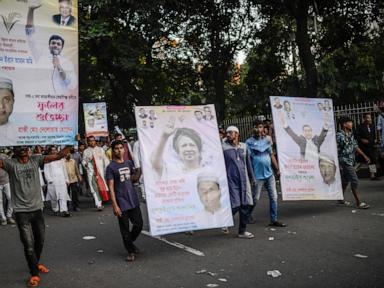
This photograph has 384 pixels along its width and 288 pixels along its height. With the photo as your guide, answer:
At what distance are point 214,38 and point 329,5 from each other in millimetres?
7148

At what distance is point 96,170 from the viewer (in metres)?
12.1

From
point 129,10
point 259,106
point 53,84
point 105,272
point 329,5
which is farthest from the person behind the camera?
point 259,106

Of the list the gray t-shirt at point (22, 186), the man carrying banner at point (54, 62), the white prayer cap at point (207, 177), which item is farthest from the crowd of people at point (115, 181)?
the man carrying banner at point (54, 62)

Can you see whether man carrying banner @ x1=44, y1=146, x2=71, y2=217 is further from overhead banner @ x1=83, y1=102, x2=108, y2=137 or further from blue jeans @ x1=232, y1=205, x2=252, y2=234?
blue jeans @ x1=232, y1=205, x2=252, y2=234

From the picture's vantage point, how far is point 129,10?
16.9 meters

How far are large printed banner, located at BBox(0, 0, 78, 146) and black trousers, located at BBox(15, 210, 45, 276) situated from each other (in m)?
1.21

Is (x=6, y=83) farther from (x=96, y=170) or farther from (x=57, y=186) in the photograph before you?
(x=96, y=170)

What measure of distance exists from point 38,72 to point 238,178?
3.60 meters

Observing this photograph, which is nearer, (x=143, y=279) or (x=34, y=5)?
(x=34, y=5)

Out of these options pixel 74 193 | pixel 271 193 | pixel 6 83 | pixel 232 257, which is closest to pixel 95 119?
pixel 74 193

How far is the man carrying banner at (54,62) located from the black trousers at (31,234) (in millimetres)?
1674

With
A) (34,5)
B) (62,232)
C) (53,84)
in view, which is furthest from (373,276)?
(62,232)

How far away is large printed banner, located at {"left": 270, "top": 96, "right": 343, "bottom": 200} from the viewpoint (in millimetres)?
8797

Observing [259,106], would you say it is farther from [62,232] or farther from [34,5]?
[34,5]
